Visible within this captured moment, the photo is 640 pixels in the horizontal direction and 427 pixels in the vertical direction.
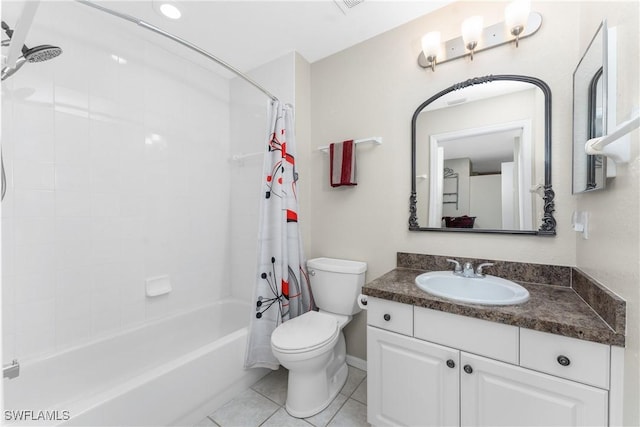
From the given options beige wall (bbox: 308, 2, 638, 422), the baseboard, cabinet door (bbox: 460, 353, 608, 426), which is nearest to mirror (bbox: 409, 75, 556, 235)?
beige wall (bbox: 308, 2, 638, 422)

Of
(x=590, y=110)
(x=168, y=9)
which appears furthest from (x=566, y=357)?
(x=168, y=9)

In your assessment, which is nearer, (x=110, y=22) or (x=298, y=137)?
(x=110, y=22)

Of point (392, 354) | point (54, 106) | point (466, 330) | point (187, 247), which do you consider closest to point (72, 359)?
point (187, 247)

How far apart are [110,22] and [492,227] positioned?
2626 millimetres

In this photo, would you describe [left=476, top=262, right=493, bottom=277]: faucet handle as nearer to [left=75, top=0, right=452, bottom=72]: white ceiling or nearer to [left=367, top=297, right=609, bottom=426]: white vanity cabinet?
[left=367, top=297, right=609, bottom=426]: white vanity cabinet

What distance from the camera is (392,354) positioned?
141 cm

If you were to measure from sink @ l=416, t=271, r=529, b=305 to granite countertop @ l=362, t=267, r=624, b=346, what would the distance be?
0.05 meters

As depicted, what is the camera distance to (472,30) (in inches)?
62.6

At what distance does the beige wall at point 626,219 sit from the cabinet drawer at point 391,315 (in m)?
0.71

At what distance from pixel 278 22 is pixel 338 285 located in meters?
1.75

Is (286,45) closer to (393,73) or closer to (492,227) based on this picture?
(393,73)

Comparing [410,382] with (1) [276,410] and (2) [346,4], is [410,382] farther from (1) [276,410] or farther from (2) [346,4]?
(2) [346,4]

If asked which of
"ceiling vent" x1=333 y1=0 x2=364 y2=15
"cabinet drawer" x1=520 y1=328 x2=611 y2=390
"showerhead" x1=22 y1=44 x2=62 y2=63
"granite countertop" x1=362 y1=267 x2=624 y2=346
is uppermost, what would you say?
"ceiling vent" x1=333 y1=0 x2=364 y2=15

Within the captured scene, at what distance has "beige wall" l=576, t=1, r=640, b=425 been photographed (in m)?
0.91
